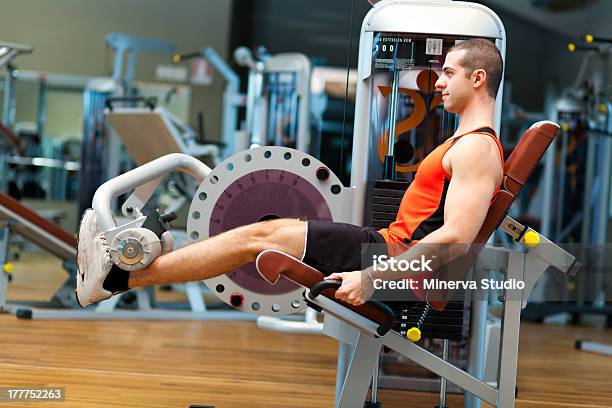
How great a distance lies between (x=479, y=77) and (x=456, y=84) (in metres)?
0.07

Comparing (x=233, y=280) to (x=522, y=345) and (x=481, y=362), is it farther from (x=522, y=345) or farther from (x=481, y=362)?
(x=522, y=345)

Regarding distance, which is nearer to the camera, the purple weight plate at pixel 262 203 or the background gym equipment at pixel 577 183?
the purple weight plate at pixel 262 203

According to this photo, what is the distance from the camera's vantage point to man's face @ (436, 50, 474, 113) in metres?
2.65

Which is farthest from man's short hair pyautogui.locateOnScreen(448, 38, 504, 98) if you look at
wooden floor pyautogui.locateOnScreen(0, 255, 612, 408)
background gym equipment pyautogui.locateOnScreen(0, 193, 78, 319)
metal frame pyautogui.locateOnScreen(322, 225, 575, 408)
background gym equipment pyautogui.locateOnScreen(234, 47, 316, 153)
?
background gym equipment pyautogui.locateOnScreen(234, 47, 316, 153)

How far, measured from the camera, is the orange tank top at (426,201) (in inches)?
102

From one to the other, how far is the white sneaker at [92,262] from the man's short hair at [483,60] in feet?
3.85

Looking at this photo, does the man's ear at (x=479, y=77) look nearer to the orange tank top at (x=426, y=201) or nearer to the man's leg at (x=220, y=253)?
the orange tank top at (x=426, y=201)

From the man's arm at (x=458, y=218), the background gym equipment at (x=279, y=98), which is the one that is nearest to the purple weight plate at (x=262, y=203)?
the man's arm at (x=458, y=218)

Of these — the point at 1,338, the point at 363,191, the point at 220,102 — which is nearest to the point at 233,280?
the point at 363,191

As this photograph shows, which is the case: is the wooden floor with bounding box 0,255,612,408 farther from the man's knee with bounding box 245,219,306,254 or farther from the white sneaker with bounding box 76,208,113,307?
the man's knee with bounding box 245,219,306,254

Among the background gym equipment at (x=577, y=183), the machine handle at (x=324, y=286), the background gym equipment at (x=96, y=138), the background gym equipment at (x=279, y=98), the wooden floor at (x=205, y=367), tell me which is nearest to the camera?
the machine handle at (x=324, y=286)

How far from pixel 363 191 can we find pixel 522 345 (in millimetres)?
2660

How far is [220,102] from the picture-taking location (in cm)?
986

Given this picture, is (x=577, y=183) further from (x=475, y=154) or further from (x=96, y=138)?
(x=475, y=154)
